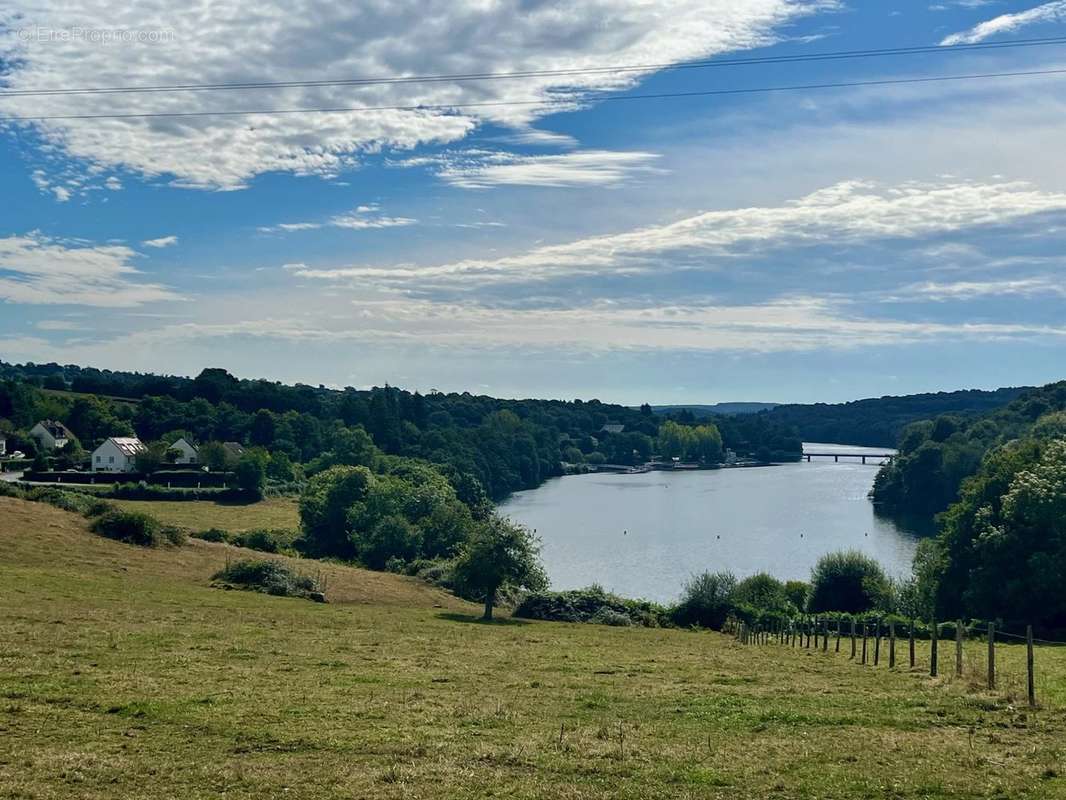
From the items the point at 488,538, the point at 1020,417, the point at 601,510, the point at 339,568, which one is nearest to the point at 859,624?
the point at 488,538

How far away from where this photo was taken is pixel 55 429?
138250mm

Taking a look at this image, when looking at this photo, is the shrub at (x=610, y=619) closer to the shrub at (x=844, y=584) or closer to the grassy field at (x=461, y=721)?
the grassy field at (x=461, y=721)

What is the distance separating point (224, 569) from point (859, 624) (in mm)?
33916

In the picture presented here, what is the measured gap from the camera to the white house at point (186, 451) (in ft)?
432

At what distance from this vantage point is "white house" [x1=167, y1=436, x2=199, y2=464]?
432ft

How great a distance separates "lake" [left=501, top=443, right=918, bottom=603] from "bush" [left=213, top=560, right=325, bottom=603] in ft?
105

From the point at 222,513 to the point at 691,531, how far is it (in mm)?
54098

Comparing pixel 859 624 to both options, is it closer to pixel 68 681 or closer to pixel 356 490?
pixel 68 681

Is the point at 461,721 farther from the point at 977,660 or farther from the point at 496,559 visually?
the point at 496,559

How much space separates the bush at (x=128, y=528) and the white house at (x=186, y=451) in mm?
81739

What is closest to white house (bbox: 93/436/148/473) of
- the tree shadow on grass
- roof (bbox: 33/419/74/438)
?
roof (bbox: 33/419/74/438)

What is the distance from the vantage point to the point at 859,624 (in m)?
52.7

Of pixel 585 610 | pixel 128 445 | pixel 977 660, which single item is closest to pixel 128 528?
pixel 585 610

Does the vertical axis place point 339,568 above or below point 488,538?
below
